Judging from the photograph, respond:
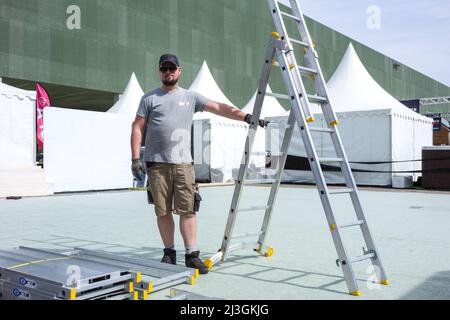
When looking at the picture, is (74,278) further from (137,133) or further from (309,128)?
(309,128)

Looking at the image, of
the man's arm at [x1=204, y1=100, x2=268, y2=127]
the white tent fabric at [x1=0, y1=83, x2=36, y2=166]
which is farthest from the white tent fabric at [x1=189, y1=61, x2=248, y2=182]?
the man's arm at [x1=204, y1=100, x2=268, y2=127]

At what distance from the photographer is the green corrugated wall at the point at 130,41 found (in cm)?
2269

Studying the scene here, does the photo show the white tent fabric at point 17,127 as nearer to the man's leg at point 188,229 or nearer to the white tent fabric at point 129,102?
the white tent fabric at point 129,102

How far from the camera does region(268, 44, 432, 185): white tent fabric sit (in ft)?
51.1

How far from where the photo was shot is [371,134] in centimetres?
1581

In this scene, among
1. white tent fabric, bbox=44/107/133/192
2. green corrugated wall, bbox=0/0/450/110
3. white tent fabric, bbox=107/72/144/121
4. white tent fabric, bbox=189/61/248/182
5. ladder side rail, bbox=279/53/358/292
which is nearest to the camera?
ladder side rail, bbox=279/53/358/292

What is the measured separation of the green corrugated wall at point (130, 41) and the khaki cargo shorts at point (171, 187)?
2034 cm

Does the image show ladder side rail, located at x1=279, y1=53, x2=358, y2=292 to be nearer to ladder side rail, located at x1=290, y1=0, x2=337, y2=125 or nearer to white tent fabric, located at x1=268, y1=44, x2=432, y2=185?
ladder side rail, located at x1=290, y1=0, x2=337, y2=125

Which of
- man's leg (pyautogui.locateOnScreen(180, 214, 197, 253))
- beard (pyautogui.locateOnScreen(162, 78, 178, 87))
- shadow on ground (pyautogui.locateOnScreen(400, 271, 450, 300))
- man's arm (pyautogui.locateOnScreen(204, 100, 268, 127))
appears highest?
beard (pyautogui.locateOnScreen(162, 78, 178, 87))

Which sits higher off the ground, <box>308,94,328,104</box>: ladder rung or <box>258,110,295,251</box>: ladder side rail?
<box>308,94,328,104</box>: ladder rung

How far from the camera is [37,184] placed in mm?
12320

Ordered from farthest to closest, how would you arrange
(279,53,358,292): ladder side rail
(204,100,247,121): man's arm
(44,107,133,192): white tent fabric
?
(44,107,133,192): white tent fabric
(204,100,247,121): man's arm
(279,53,358,292): ladder side rail

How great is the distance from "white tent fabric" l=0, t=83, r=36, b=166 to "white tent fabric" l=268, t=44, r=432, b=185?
7.62m
